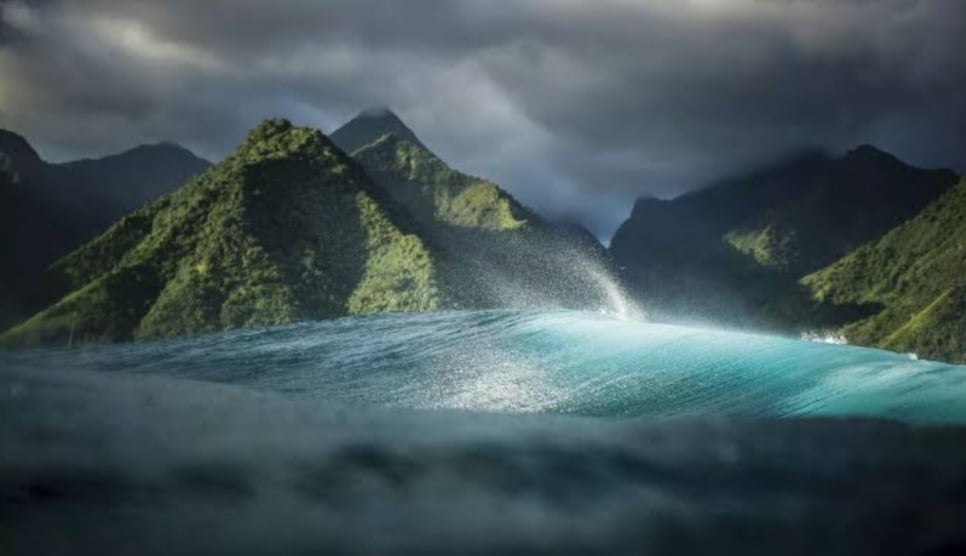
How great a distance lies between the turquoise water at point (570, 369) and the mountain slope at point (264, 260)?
206 ft

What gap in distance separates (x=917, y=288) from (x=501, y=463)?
186706mm

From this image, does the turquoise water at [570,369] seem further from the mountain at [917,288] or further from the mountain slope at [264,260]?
Result: the mountain at [917,288]

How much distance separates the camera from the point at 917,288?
168 meters

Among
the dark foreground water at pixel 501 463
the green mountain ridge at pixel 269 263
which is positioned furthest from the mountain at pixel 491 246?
the dark foreground water at pixel 501 463

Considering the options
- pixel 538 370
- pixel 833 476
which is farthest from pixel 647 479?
pixel 538 370

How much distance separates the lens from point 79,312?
335ft

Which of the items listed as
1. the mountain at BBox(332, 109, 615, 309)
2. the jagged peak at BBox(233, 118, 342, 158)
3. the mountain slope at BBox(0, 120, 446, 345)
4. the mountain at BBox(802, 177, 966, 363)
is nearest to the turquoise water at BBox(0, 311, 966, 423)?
the mountain at BBox(332, 109, 615, 309)

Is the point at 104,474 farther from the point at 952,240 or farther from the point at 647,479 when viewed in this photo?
the point at 952,240

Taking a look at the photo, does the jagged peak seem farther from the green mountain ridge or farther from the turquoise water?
the turquoise water

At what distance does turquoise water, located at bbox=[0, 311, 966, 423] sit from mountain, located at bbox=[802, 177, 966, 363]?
418 ft

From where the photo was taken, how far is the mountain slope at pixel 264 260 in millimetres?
90125

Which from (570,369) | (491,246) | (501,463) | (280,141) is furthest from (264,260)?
(501,463)

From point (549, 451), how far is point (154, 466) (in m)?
4.97

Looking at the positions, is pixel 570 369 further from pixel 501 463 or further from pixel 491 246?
pixel 491 246
